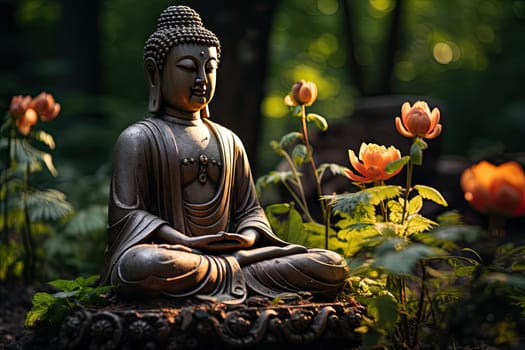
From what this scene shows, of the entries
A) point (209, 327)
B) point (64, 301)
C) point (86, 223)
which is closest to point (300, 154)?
point (209, 327)

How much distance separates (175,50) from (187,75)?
0.18 meters

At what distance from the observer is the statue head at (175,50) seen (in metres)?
5.00

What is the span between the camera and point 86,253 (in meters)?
7.37

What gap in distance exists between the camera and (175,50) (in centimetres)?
500

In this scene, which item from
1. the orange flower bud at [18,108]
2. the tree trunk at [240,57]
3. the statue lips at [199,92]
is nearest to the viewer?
the statue lips at [199,92]

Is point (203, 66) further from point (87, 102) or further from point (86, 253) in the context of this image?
point (87, 102)

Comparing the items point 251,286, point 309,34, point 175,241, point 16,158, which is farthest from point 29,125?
point 309,34

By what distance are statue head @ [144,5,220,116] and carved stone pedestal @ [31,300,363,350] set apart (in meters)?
1.58

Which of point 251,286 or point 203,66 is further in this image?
point 203,66

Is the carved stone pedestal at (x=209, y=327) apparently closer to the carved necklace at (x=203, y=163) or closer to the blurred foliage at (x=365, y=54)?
the carved necklace at (x=203, y=163)

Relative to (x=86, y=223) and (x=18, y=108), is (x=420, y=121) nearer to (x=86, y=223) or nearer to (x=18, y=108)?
(x=18, y=108)

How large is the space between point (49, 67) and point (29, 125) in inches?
246

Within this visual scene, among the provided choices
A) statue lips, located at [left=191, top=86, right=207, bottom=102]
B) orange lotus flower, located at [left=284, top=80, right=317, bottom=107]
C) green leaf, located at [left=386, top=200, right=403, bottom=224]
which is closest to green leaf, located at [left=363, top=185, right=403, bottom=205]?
green leaf, located at [left=386, top=200, right=403, bottom=224]

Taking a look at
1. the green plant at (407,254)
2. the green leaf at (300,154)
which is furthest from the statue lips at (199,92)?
the green leaf at (300,154)
